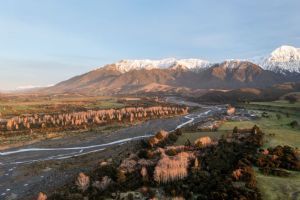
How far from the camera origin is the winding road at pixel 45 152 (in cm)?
4844

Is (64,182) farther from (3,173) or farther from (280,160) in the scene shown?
(280,160)

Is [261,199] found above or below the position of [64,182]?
above

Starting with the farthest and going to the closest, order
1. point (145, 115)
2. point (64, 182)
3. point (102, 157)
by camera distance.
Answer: point (145, 115), point (102, 157), point (64, 182)

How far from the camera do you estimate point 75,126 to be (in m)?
105

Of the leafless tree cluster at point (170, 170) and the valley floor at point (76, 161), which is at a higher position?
the leafless tree cluster at point (170, 170)

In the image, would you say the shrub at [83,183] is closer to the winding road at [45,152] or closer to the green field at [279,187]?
the winding road at [45,152]

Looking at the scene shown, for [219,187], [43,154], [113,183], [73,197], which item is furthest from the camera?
[43,154]

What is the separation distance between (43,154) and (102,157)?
1388 cm

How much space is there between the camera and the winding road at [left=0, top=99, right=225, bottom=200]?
4844cm

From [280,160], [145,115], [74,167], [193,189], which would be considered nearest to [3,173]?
[74,167]

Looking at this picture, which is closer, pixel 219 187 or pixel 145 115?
pixel 219 187

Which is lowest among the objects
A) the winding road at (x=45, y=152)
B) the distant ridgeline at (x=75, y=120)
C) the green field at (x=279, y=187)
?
the winding road at (x=45, y=152)

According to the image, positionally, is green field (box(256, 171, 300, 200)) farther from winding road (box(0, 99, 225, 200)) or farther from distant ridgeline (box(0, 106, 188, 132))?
distant ridgeline (box(0, 106, 188, 132))

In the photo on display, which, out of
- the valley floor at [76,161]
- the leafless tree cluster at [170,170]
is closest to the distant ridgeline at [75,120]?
the valley floor at [76,161]
